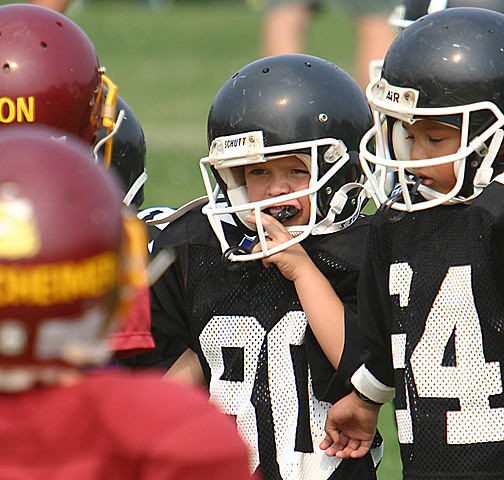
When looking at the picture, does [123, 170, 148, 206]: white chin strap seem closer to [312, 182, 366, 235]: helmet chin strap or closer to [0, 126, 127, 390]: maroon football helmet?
[312, 182, 366, 235]: helmet chin strap

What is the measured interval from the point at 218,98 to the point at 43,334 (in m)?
1.66

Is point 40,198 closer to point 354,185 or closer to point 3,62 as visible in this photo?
point 3,62

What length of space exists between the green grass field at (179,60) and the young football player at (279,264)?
956 mm

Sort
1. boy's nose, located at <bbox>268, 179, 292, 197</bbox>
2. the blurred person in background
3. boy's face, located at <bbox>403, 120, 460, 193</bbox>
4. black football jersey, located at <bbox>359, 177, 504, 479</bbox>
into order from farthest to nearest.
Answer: the blurred person in background
boy's nose, located at <bbox>268, 179, 292, 197</bbox>
boy's face, located at <bbox>403, 120, 460, 193</bbox>
black football jersey, located at <bbox>359, 177, 504, 479</bbox>

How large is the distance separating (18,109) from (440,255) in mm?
1055

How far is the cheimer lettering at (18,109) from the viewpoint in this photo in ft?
8.20

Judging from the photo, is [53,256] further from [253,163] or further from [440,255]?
[253,163]

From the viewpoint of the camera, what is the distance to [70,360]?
1.38m

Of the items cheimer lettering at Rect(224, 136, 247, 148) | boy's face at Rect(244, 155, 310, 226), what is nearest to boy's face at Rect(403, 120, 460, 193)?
boy's face at Rect(244, 155, 310, 226)

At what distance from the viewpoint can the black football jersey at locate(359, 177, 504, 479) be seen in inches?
92.9

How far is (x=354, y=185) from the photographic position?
2.81m

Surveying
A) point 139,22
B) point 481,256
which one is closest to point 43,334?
point 481,256

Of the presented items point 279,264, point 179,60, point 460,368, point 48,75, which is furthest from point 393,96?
point 179,60

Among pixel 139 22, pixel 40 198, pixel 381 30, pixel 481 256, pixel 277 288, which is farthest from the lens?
pixel 139 22
